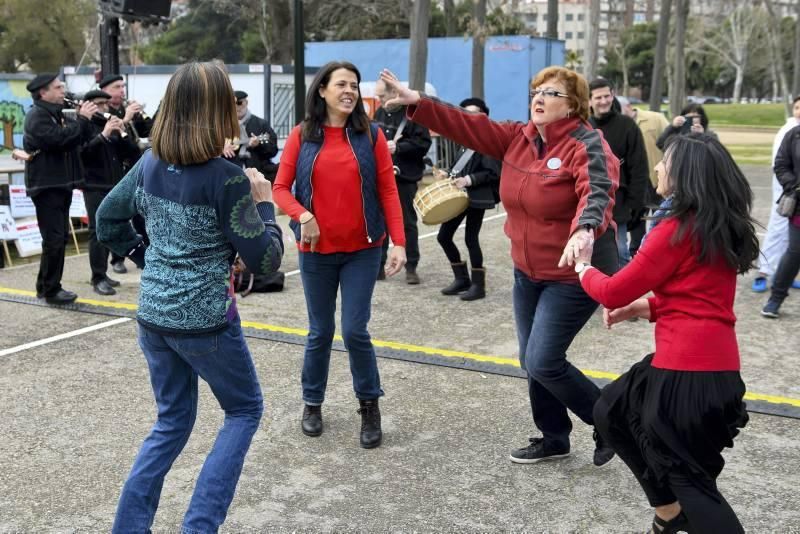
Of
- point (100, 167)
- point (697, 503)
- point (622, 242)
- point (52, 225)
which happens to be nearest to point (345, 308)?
point (697, 503)

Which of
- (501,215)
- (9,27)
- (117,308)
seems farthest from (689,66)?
(117,308)

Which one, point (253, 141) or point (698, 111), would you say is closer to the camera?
point (253, 141)

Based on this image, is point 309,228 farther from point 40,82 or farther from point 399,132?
point 40,82

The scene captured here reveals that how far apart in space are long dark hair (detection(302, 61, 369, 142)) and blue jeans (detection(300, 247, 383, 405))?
2.03 feet

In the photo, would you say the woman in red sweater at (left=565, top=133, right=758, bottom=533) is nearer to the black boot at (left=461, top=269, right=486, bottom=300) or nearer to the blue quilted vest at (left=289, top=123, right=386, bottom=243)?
the blue quilted vest at (left=289, top=123, right=386, bottom=243)

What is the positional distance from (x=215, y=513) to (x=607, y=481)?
195cm

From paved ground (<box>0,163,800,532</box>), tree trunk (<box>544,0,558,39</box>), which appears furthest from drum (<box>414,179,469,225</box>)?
tree trunk (<box>544,0,558,39</box>)

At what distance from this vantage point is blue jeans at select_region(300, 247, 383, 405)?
4438mm

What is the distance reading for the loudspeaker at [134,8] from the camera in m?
9.56

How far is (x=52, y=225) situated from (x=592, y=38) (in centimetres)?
2264

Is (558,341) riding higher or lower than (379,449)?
higher

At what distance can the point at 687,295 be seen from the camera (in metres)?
3.04

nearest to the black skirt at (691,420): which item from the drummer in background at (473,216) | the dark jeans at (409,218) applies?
the drummer in background at (473,216)

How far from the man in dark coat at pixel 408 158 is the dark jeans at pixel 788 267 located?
10.7ft
